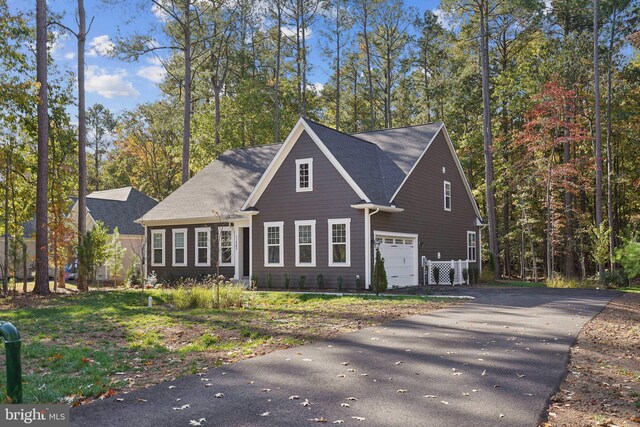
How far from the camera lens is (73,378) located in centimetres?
675

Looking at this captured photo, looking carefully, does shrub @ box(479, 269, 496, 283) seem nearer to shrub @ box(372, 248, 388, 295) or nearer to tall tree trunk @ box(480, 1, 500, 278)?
tall tree trunk @ box(480, 1, 500, 278)

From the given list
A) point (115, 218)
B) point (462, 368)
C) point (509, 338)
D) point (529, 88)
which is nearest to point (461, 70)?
point (529, 88)

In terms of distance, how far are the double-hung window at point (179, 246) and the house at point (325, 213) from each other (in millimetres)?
48

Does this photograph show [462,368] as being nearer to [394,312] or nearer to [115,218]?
[394,312]

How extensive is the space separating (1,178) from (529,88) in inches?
1030

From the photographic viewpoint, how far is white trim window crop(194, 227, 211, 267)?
25766 millimetres

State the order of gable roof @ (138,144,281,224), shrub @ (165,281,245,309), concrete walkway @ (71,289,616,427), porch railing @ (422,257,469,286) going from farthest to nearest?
gable roof @ (138,144,281,224), porch railing @ (422,257,469,286), shrub @ (165,281,245,309), concrete walkway @ (71,289,616,427)

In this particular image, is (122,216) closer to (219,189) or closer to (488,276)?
(219,189)

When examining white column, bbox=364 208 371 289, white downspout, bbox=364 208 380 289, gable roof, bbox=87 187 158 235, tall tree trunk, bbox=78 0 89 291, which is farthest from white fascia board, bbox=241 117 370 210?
gable roof, bbox=87 187 158 235

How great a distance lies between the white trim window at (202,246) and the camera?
25.8 meters

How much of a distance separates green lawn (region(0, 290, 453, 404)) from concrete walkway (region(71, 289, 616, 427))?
666 mm

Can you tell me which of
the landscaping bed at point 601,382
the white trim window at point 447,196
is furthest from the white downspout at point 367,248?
the landscaping bed at point 601,382

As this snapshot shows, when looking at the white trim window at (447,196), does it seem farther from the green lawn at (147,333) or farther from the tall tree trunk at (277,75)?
the tall tree trunk at (277,75)

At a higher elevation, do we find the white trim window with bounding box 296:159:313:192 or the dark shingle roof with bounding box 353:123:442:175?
the dark shingle roof with bounding box 353:123:442:175
